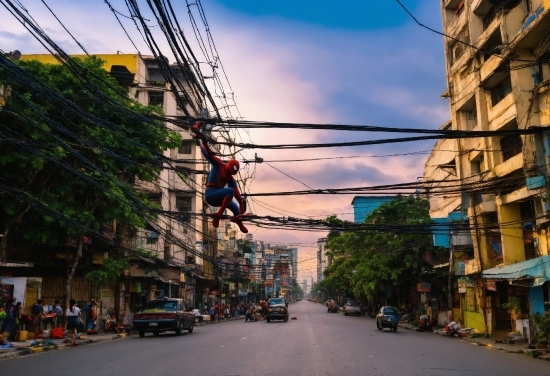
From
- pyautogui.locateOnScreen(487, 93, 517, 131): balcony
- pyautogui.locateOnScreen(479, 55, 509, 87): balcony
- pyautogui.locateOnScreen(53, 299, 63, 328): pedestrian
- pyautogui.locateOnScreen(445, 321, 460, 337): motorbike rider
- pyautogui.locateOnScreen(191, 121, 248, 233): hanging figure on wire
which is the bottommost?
pyautogui.locateOnScreen(445, 321, 460, 337): motorbike rider

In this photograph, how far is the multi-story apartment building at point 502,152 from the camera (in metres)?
22.1

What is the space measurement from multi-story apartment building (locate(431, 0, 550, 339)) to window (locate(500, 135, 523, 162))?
2.0 inches

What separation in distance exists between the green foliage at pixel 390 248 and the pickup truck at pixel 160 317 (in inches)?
679

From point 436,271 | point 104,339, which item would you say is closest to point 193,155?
point 436,271

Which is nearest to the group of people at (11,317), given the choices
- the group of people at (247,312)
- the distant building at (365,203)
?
the group of people at (247,312)

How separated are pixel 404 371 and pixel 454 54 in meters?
25.6

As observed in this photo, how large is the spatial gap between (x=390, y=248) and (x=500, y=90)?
16601 mm

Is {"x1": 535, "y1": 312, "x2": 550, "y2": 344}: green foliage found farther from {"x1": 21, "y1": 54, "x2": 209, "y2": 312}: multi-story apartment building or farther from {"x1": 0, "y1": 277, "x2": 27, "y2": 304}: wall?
{"x1": 21, "y1": 54, "x2": 209, "y2": 312}: multi-story apartment building

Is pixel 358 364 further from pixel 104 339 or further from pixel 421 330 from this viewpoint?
pixel 421 330

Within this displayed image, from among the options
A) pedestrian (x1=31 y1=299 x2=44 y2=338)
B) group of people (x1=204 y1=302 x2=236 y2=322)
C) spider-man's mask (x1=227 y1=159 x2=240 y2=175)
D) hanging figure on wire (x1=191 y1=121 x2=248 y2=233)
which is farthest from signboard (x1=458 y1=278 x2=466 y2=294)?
group of people (x1=204 y1=302 x2=236 y2=322)

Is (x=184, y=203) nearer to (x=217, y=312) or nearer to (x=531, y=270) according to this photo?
(x=217, y=312)

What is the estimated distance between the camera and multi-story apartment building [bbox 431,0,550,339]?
22.1m

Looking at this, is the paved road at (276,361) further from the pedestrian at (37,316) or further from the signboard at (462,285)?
the signboard at (462,285)

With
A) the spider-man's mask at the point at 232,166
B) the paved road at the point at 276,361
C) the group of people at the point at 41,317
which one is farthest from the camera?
the group of people at the point at 41,317
